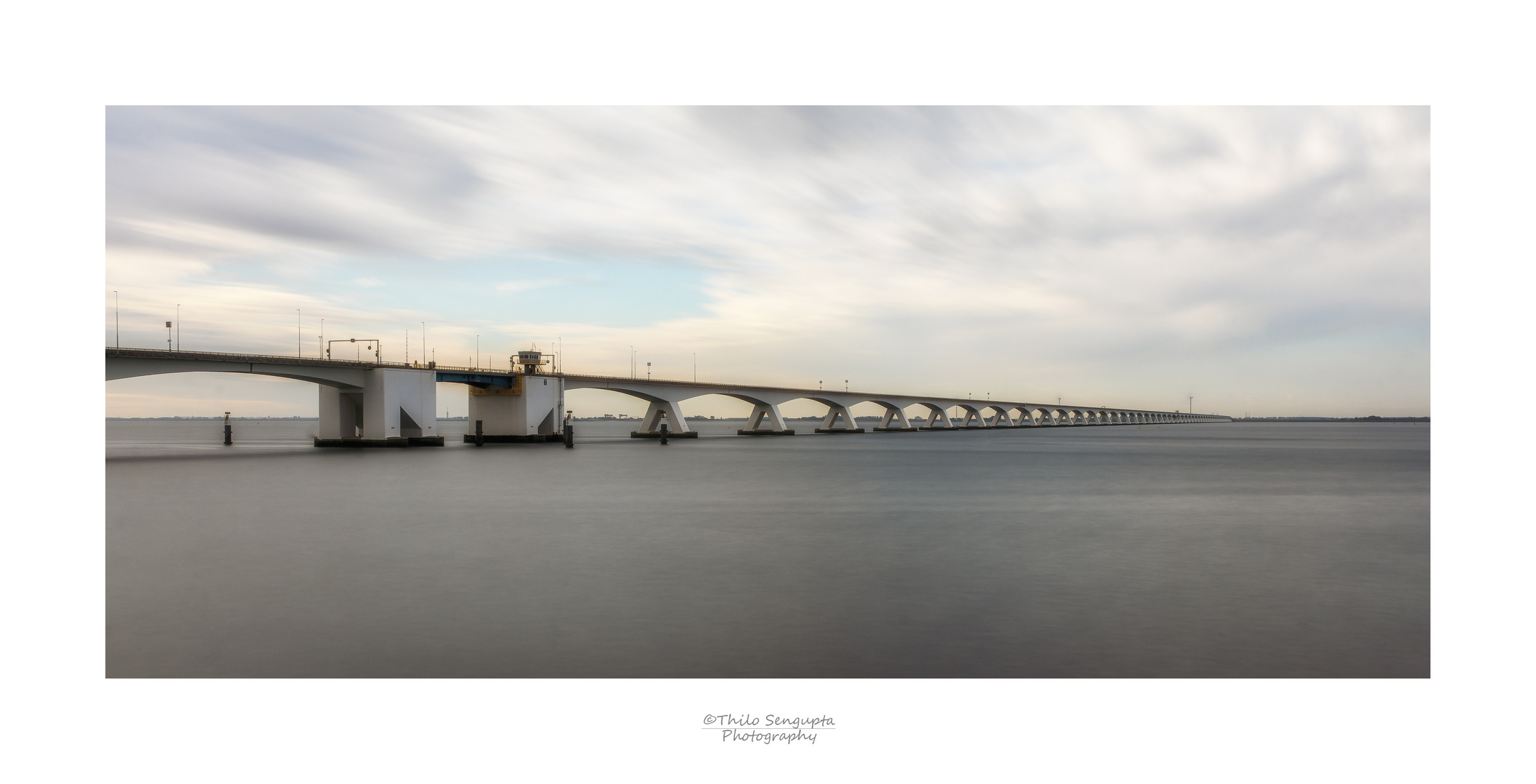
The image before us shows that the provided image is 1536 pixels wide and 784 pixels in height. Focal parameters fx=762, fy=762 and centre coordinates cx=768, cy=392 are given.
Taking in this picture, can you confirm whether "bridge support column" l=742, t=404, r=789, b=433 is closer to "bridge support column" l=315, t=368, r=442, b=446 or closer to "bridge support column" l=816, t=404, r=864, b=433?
"bridge support column" l=816, t=404, r=864, b=433

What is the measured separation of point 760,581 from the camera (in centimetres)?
1035

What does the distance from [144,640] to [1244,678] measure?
33.8 ft

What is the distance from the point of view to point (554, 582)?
1015 centimetres

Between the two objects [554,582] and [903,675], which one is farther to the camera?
[554,582]

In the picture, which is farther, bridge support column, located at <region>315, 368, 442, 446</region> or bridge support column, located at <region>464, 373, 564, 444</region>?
bridge support column, located at <region>464, 373, 564, 444</region>

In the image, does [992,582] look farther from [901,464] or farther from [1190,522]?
[901,464]

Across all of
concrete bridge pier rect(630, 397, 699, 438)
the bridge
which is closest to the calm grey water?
the bridge

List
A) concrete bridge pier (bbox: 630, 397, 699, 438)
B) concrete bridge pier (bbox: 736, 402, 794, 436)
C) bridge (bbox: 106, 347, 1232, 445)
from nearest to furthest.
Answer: bridge (bbox: 106, 347, 1232, 445) → concrete bridge pier (bbox: 630, 397, 699, 438) → concrete bridge pier (bbox: 736, 402, 794, 436)

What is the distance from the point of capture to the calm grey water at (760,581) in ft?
23.1

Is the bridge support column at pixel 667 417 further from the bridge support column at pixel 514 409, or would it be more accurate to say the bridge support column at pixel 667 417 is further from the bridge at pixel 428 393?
the bridge support column at pixel 514 409

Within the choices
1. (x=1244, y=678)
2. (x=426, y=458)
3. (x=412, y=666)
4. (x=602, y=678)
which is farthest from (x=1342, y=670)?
(x=426, y=458)

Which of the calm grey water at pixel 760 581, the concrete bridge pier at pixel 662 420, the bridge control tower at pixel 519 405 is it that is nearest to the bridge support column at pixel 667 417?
the concrete bridge pier at pixel 662 420

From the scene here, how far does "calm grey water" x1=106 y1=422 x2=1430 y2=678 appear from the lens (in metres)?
7.04

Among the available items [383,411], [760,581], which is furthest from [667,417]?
[760,581]
